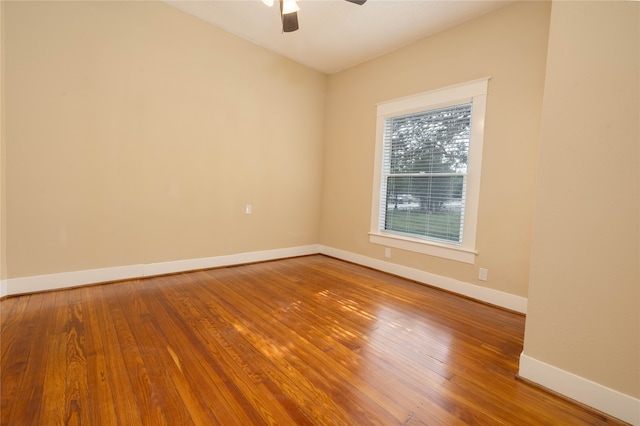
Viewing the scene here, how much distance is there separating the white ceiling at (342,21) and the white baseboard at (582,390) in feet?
10.5

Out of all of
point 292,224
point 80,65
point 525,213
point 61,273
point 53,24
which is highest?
point 53,24

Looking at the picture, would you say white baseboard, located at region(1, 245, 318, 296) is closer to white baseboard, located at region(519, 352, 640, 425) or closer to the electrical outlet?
the electrical outlet

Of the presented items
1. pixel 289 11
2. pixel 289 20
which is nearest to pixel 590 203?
pixel 289 11

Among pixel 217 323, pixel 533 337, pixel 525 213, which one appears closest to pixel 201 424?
pixel 217 323

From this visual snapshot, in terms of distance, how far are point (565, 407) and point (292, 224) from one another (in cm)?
362

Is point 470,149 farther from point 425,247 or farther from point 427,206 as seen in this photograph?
point 425,247

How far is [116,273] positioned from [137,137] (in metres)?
1.49

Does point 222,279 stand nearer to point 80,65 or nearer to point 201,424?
point 201,424

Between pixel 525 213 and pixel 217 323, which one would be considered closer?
pixel 217 323

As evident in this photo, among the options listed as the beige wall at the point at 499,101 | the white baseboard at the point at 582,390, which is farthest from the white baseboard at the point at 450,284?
the white baseboard at the point at 582,390

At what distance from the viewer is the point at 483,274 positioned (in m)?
2.95

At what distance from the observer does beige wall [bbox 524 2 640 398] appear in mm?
1364

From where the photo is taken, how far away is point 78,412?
4.20 ft

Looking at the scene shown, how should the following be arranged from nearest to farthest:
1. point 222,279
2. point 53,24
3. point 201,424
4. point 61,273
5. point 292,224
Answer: point 201,424 → point 53,24 → point 61,273 → point 222,279 → point 292,224
